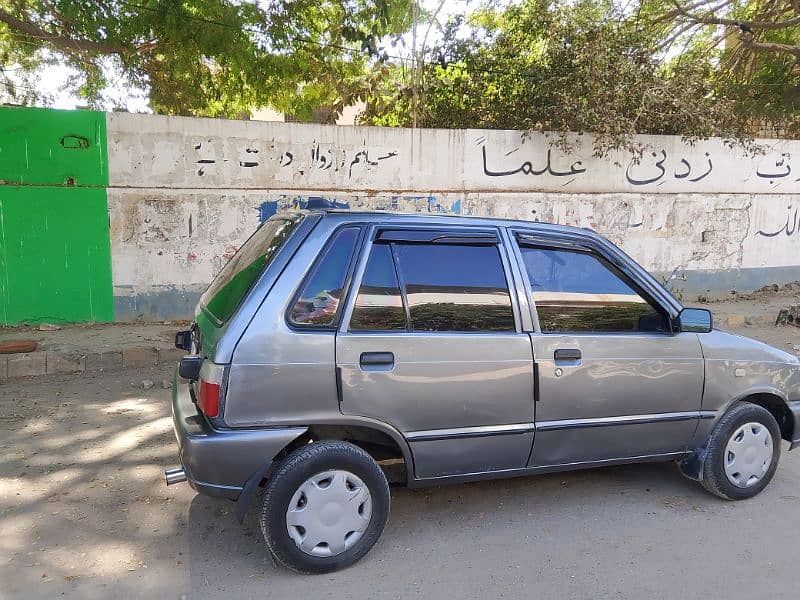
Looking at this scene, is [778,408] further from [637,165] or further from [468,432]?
[637,165]

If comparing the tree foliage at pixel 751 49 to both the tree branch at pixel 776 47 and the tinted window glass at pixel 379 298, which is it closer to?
the tree branch at pixel 776 47

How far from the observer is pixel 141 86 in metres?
10.5

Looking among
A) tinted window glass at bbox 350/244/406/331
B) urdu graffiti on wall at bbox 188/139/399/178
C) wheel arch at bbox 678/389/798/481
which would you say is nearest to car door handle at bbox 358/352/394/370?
tinted window glass at bbox 350/244/406/331

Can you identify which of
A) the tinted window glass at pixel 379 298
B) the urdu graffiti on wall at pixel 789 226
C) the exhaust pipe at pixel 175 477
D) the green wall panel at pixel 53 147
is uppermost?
the green wall panel at pixel 53 147

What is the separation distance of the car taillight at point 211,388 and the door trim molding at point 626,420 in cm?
155

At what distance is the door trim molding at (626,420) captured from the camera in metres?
3.10

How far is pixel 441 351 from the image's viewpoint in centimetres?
288

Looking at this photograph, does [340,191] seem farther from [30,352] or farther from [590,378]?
[590,378]

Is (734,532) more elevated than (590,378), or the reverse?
(590,378)

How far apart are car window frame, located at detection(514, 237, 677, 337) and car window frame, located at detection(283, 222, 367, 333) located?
0.84m

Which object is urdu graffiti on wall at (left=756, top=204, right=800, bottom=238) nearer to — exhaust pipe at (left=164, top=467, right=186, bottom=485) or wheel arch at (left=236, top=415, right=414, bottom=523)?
wheel arch at (left=236, top=415, right=414, bottom=523)

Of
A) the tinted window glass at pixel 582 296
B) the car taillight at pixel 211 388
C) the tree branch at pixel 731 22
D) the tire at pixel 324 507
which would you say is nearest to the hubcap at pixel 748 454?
the tinted window glass at pixel 582 296

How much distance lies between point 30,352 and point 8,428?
1.88 metres

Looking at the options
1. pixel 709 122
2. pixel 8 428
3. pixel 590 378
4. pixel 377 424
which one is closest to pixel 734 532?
pixel 590 378
